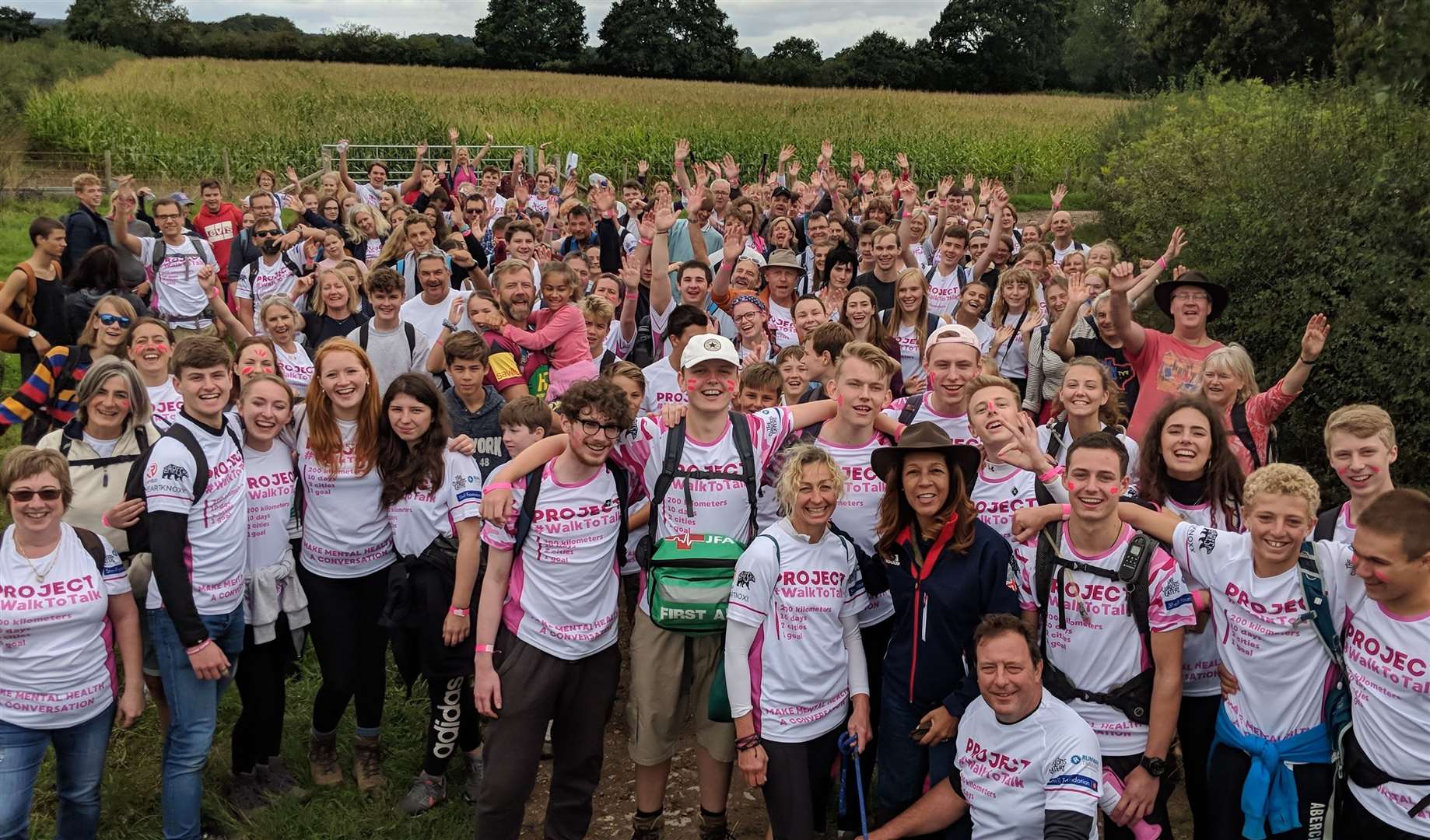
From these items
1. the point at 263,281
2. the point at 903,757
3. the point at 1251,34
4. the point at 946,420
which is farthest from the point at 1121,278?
the point at 1251,34

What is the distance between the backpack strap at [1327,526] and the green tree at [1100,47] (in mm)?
69959

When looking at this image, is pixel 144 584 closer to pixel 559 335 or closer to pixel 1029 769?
pixel 559 335

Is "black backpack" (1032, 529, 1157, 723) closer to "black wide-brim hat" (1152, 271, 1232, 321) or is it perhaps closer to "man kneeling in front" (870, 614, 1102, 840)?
"man kneeling in front" (870, 614, 1102, 840)

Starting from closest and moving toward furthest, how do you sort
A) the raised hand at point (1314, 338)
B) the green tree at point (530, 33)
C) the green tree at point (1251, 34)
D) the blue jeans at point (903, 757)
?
the blue jeans at point (903, 757) < the raised hand at point (1314, 338) < the green tree at point (1251, 34) < the green tree at point (530, 33)

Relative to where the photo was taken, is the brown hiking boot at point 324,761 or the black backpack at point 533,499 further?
the brown hiking boot at point 324,761

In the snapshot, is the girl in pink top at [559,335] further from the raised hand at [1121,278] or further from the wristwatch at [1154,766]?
the wristwatch at [1154,766]

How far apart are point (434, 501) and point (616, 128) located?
1062 inches

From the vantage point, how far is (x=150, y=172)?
2552cm

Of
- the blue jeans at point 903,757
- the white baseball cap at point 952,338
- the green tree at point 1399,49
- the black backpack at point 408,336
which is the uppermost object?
the green tree at point 1399,49

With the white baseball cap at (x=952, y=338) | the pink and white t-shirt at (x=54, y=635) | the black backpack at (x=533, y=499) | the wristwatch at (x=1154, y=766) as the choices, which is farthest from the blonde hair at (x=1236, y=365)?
the pink and white t-shirt at (x=54, y=635)

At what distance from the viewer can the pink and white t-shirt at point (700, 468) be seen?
15.2ft

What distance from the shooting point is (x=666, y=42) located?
69625 millimetres

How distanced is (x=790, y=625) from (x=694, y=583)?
0.45 metres

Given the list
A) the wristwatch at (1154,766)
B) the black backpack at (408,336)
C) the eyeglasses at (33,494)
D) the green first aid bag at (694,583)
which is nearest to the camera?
the wristwatch at (1154,766)
